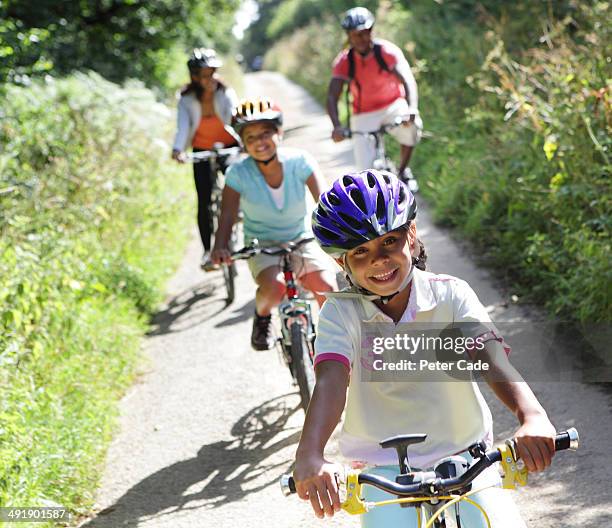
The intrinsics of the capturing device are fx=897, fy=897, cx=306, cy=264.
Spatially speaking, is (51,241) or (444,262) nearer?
(51,241)

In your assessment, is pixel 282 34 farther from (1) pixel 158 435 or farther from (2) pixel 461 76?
(1) pixel 158 435

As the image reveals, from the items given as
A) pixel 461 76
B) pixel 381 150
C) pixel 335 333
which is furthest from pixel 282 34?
pixel 335 333

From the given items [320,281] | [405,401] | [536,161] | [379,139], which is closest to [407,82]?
[379,139]

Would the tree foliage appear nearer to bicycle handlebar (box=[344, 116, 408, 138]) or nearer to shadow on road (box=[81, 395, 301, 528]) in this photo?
bicycle handlebar (box=[344, 116, 408, 138])

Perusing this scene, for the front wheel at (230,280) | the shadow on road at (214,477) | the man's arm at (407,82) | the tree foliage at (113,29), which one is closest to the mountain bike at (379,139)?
the man's arm at (407,82)

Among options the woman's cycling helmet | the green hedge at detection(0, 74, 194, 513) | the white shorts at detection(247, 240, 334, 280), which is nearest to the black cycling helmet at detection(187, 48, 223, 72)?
the green hedge at detection(0, 74, 194, 513)

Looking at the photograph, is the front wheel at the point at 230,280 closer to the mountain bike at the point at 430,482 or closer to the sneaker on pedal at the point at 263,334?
the sneaker on pedal at the point at 263,334

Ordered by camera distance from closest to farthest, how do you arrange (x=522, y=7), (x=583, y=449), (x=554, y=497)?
1. (x=554, y=497)
2. (x=583, y=449)
3. (x=522, y=7)

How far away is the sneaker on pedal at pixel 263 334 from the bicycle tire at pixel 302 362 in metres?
0.67

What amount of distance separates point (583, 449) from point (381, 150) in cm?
494

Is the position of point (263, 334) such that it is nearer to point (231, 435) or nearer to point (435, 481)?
point (231, 435)

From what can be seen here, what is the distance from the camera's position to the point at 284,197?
592 centimetres

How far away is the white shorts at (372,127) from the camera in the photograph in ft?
30.5

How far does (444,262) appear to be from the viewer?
8.73m
